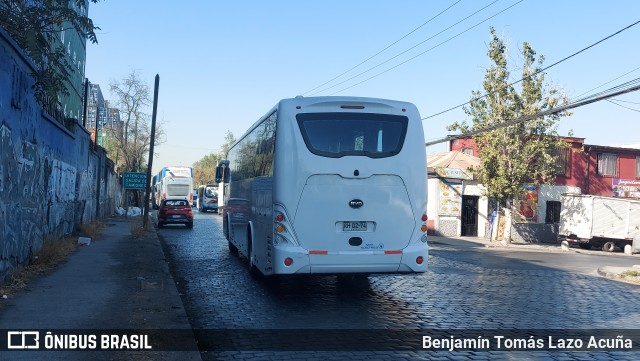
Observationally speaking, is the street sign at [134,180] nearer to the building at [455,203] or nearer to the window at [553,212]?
the building at [455,203]

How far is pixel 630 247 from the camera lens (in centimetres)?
2923

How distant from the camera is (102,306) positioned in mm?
8469

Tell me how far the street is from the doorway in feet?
61.3

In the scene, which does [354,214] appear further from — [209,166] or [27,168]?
[209,166]

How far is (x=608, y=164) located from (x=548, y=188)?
5.84 metres

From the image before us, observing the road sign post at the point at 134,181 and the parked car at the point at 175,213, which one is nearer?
the parked car at the point at 175,213

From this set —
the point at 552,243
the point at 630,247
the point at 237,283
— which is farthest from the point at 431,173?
the point at 237,283

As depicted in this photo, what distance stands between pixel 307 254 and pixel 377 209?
1.40m

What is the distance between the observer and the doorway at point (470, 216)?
112 ft

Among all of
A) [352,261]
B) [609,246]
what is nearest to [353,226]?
[352,261]

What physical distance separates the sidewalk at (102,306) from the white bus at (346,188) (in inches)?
84.3

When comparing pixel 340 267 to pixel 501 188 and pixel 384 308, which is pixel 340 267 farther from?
pixel 501 188

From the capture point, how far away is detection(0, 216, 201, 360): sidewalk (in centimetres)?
624

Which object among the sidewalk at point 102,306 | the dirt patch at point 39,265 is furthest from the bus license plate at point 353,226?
the dirt patch at point 39,265
